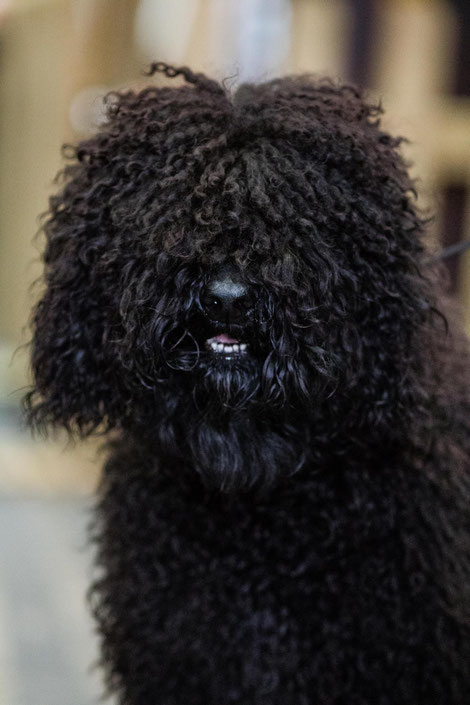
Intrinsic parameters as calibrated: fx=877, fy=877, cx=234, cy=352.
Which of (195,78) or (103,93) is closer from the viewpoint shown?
(195,78)

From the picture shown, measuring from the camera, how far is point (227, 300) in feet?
4.61

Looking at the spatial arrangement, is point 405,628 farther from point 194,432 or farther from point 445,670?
point 194,432

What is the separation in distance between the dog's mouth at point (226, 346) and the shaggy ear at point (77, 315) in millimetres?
219

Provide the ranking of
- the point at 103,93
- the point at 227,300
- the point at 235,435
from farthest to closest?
the point at 103,93, the point at 235,435, the point at 227,300

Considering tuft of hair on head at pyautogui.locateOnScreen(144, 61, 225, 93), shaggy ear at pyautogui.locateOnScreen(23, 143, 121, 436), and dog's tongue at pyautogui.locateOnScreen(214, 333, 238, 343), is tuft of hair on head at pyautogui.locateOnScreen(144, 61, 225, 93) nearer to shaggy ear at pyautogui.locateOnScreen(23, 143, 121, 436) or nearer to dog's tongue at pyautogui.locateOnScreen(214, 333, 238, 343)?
shaggy ear at pyautogui.locateOnScreen(23, 143, 121, 436)

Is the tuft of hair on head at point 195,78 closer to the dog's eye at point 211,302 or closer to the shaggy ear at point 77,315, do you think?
the shaggy ear at point 77,315

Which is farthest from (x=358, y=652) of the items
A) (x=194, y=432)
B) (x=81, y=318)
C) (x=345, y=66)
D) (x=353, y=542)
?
(x=345, y=66)

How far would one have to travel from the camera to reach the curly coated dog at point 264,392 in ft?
4.85

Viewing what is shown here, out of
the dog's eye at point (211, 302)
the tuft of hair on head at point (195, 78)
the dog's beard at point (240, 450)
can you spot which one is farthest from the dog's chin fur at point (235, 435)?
the tuft of hair on head at point (195, 78)

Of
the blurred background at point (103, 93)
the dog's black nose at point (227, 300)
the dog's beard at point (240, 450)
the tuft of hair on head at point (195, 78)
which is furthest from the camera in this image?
the blurred background at point (103, 93)

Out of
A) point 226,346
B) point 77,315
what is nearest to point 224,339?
point 226,346

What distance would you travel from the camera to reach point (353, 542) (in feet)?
5.66

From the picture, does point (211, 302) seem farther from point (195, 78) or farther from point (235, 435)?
point (195, 78)

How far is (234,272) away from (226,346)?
0.14 meters
